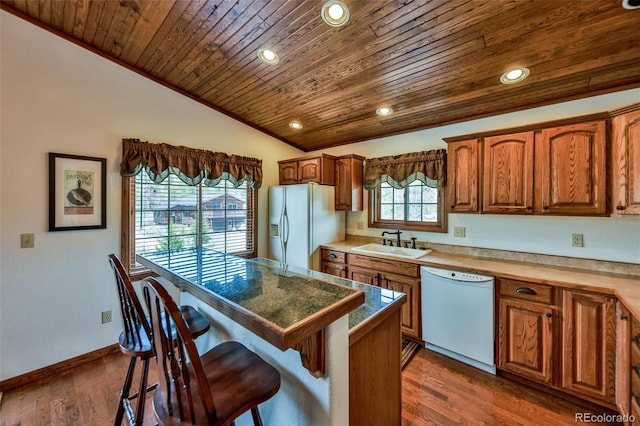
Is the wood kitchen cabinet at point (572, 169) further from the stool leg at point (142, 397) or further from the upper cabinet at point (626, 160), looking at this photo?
the stool leg at point (142, 397)

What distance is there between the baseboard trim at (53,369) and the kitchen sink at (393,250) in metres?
2.75

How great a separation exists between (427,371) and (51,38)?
4.38m

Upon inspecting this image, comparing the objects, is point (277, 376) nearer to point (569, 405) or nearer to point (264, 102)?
point (569, 405)

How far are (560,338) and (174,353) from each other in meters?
2.52

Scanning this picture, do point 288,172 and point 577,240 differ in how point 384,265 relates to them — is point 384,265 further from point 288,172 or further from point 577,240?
point 288,172

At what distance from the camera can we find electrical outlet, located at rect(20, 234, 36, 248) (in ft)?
7.23

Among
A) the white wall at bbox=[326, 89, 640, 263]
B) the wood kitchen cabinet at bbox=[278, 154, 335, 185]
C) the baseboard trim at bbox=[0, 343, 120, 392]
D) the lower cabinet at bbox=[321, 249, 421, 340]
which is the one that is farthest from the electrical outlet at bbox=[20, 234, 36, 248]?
the white wall at bbox=[326, 89, 640, 263]

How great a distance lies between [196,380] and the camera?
85 cm

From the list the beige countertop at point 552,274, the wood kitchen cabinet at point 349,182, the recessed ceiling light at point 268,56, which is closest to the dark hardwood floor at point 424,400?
the beige countertop at point 552,274

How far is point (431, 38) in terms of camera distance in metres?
1.82

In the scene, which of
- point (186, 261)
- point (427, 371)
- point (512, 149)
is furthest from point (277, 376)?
point (512, 149)

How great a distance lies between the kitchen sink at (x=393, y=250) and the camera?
2990mm

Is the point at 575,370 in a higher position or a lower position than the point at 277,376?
lower

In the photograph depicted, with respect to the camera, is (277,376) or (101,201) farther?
(101,201)
